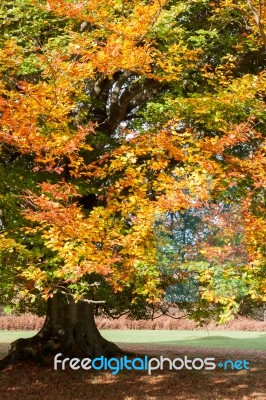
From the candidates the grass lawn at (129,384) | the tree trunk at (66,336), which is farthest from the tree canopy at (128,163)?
the tree trunk at (66,336)

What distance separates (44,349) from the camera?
15148mm

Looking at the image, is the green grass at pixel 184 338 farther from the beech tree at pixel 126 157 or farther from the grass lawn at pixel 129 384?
the beech tree at pixel 126 157

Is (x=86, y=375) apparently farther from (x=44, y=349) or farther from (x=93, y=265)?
(x=93, y=265)

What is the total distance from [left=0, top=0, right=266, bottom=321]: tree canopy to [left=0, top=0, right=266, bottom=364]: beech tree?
0.11 feet

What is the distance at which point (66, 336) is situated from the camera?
15.0 meters

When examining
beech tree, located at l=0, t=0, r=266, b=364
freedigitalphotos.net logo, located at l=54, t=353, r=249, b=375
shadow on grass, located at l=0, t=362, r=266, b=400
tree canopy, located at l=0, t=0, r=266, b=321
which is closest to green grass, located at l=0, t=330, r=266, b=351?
freedigitalphotos.net logo, located at l=54, t=353, r=249, b=375

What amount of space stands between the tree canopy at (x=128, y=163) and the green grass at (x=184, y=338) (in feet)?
57.8

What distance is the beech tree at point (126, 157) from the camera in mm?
9242

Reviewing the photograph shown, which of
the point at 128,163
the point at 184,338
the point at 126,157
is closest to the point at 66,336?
the point at 128,163

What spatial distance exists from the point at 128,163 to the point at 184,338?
2453cm

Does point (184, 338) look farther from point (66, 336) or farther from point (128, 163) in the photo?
point (128, 163)

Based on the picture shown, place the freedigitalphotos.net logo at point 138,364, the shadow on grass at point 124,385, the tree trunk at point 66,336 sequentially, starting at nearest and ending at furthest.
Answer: the shadow on grass at point 124,385, the freedigitalphotos.net logo at point 138,364, the tree trunk at point 66,336

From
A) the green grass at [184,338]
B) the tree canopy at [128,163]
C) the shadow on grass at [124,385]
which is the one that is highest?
the tree canopy at [128,163]

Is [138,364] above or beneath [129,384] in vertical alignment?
above
